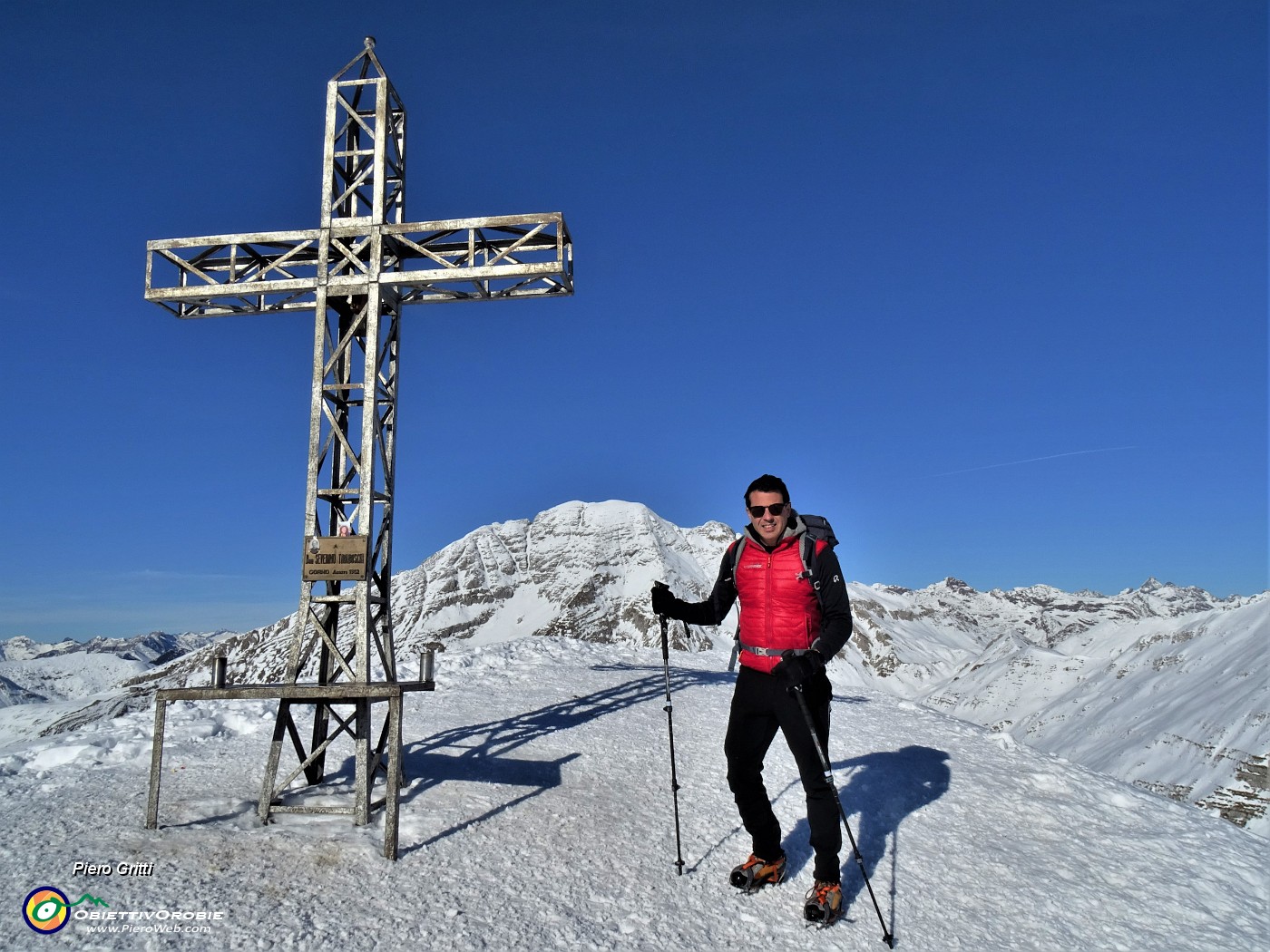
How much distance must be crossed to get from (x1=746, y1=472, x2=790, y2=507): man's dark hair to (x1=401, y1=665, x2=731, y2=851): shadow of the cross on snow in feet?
14.2

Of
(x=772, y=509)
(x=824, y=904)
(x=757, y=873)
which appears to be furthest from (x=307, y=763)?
(x=772, y=509)

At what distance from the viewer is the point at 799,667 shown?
253 inches

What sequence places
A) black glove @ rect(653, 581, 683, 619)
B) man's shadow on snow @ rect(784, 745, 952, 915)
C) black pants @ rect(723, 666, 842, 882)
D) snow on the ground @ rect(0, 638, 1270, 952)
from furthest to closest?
man's shadow on snow @ rect(784, 745, 952, 915), black glove @ rect(653, 581, 683, 619), black pants @ rect(723, 666, 842, 882), snow on the ground @ rect(0, 638, 1270, 952)

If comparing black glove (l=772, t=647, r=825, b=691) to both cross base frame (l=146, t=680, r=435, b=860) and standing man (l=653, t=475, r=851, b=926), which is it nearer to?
standing man (l=653, t=475, r=851, b=926)

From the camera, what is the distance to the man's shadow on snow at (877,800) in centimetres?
794

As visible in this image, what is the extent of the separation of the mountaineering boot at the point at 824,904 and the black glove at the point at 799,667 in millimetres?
1568

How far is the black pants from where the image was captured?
6.58 meters

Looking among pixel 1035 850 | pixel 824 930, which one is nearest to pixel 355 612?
pixel 824 930

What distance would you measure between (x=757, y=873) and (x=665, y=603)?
2382 mm

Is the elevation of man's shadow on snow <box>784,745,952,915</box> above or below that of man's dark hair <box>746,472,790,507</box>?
below

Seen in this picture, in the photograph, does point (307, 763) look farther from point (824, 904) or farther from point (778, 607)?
point (824, 904)

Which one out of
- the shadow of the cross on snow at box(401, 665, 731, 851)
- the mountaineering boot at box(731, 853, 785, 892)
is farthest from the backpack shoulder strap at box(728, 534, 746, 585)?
the shadow of the cross on snow at box(401, 665, 731, 851)

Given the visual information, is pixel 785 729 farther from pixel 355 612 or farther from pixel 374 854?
pixel 355 612

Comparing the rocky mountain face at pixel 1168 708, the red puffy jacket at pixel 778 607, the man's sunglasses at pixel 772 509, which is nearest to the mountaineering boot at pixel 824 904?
the red puffy jacket at pixel 778 607
